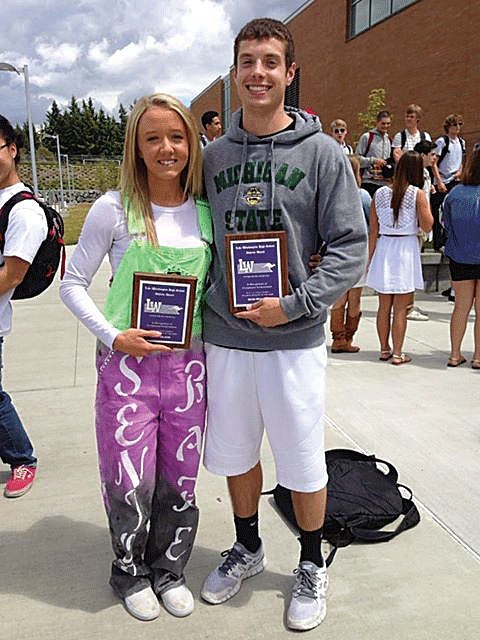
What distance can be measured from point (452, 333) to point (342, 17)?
22.7 m

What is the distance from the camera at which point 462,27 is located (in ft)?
54.7

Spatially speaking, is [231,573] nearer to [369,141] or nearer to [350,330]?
[350,330]

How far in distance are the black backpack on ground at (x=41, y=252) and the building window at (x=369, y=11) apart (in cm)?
1967

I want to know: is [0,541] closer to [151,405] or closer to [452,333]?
[151,405]

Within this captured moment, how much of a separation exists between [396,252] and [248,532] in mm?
3605

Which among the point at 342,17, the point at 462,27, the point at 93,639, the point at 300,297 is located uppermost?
the point at 342,17

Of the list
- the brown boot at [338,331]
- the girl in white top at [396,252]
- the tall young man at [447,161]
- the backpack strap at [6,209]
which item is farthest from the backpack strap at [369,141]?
the backpack strap at [6,209]

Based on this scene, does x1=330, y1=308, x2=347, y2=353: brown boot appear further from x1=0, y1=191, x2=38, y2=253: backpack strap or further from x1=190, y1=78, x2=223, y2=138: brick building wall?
x1=190, y1=78, x2=223, y2=138: brick building wall

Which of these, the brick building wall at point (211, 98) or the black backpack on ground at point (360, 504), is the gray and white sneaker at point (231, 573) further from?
the brick building wall at point (211, 98)

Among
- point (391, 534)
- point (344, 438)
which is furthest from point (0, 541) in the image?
point (344, 438)

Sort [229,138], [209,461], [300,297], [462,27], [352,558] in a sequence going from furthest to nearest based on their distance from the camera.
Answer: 1. [462,27]
2. [352,558]
3. [209,461]
4. [229,138]
5. [300,297]

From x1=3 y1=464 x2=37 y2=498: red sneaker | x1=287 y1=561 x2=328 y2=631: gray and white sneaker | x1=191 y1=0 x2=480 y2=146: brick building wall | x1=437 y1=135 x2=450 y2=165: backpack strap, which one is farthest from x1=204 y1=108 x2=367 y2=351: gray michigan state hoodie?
x1=191 y1=0 x2=480 y2=146: brick building wall

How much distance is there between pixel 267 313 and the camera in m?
2.04

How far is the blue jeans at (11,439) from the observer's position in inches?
126
